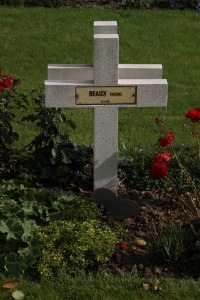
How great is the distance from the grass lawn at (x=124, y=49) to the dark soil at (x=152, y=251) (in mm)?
1688

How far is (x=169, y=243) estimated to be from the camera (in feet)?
18.4

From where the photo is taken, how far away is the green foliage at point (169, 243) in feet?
18.4

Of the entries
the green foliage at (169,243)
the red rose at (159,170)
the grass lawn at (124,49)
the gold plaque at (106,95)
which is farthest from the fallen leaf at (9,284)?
the grass lawn at (124,49)

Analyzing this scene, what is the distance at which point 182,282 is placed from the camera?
5.41 m

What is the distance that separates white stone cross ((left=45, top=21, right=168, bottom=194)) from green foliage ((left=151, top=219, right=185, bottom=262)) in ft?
2.69

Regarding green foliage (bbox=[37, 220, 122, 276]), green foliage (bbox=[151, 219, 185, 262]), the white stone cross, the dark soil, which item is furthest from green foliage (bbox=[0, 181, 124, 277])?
the white stone cross

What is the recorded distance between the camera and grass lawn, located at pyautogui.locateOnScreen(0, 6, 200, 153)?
8.55m

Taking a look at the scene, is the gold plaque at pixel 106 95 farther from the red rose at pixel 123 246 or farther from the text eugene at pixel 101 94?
the red rose at pixel 123 246

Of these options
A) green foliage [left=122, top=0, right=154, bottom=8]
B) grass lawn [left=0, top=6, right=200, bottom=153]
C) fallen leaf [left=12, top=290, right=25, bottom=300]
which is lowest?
grass lawn [left=0, top=6, right=200, bottom=153]

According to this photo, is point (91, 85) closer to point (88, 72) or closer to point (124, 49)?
point (88, 72)

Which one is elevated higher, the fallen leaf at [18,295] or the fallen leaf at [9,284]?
the fallen leaf at [9,284]

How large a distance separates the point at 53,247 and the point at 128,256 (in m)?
0.52

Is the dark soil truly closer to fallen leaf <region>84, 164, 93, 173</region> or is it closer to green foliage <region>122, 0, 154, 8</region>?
fallen leaf <region>84, 164, 93, 173</region>

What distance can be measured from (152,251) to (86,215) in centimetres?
52
